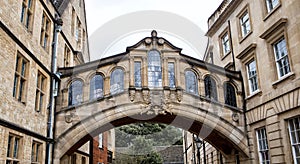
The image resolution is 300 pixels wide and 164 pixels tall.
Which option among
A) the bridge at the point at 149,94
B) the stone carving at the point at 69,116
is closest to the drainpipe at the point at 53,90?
the bridge at the point at 149,94

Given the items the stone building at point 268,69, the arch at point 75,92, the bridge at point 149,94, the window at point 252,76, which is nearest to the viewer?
the stone building at point 268,69

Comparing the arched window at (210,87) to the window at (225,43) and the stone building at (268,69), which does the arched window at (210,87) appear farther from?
the window at (225,43)

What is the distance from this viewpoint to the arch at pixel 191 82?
13.9 meters

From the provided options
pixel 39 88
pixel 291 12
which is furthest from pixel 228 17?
pixel 39 88

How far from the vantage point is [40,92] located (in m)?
11.6

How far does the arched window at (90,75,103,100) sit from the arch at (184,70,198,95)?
12.6 feet

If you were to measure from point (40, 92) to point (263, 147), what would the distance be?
9.31m

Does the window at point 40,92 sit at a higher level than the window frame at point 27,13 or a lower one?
lower

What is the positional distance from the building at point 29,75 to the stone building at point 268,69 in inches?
334

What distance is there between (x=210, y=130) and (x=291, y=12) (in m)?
6.21

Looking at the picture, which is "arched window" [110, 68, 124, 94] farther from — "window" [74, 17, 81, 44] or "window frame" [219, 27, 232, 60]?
"window frame" [219, 27, 232, 60]

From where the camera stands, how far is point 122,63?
1363cm

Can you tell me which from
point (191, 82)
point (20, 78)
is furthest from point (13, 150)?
point (191, 82)

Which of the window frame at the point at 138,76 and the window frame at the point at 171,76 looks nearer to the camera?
the window frame at the point at 138,76
